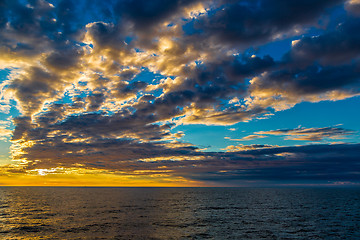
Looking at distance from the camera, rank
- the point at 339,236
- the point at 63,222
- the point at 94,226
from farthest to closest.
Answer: the point at 63,222 → the point at 94,226 → the point at 339,236

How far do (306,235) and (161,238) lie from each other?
2517 centimetres

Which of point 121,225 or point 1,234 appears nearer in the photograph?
point 1,234

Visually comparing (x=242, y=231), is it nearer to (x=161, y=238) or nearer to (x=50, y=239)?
(x=161, y=238)

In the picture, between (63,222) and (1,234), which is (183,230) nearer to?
(63,222)

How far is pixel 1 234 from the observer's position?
3962cm

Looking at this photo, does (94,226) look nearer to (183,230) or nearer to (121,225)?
(121,225)

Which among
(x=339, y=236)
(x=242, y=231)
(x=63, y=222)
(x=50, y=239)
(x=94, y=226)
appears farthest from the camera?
(x=63, y=222)

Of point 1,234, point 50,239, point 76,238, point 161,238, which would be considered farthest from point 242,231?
point 1,234

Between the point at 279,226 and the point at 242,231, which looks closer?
the point at 242,231

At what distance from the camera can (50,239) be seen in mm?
36281

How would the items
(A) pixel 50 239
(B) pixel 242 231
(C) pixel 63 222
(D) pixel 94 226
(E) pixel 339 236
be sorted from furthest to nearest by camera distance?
(C) pixel 63 222 → (D) pixel 94 226 → (B) pixel 242 231 → (E) pixel 339 236 → (A) pixel 50 239

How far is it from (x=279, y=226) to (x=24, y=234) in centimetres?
4830

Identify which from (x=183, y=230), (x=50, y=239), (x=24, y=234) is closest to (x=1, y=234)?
(x=24, y=234)

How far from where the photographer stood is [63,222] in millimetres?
50500
